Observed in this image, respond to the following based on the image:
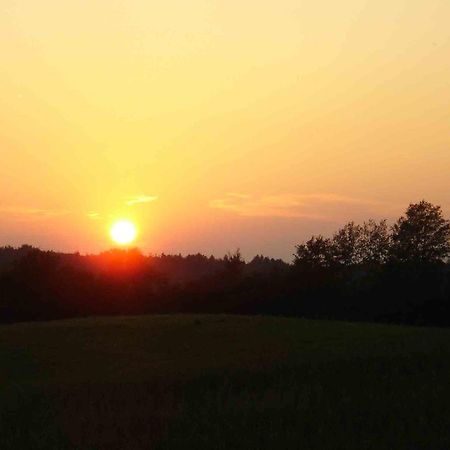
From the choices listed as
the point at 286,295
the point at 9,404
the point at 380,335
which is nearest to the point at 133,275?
→ the point at 286,295

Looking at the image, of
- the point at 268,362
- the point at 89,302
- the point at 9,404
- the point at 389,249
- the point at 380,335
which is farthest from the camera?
the point at 389,249

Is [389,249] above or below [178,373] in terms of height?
above

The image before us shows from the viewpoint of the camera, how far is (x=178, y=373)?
18.5 m

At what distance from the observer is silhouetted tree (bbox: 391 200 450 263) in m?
80.2

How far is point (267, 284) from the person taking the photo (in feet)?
214

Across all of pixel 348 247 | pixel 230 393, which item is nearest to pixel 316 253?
pixel 348 247

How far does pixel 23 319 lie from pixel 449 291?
31.5 m

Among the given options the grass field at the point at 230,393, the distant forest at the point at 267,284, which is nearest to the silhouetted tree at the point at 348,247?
→ the distant forest at the point at 267,284

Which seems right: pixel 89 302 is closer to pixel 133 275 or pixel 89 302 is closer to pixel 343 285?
pixel 133 275

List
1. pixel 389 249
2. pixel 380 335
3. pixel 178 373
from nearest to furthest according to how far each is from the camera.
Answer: pixel 178 373
pixel 380 335
pixel 389 249

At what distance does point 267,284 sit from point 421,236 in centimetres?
2285

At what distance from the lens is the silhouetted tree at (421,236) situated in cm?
8019

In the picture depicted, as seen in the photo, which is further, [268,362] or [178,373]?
[268,362]

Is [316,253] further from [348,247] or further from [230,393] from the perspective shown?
[230,393]
